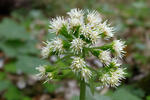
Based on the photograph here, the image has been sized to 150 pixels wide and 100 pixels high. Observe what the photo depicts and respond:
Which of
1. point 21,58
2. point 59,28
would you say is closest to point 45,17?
point 21,58

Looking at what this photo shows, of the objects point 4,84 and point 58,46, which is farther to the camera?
point 4,84

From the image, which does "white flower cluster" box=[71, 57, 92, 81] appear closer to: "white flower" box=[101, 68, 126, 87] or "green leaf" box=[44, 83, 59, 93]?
"white flower" box=[101, 68, 126, 87]

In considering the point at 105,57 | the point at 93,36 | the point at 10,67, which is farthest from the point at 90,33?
the point at 10,67

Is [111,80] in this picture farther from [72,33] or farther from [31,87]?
[31,87]

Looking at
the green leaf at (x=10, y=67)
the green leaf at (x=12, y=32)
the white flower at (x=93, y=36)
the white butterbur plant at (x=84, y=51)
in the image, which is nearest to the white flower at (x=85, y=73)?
the white butterbur plant at (x=84, y=51)

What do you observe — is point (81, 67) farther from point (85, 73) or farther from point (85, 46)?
point (85, 46)

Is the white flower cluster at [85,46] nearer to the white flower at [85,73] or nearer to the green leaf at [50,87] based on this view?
the white flower at [85,73]

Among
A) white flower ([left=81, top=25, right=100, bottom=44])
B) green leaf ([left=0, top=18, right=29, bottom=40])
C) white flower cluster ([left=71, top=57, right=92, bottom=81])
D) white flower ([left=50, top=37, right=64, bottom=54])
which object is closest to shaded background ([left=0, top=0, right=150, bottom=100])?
green leaf ([left=0, top=18, right=29, bottom=40])

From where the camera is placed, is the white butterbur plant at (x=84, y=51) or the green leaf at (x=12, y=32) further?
the green leaf at (x=12, y=32)
